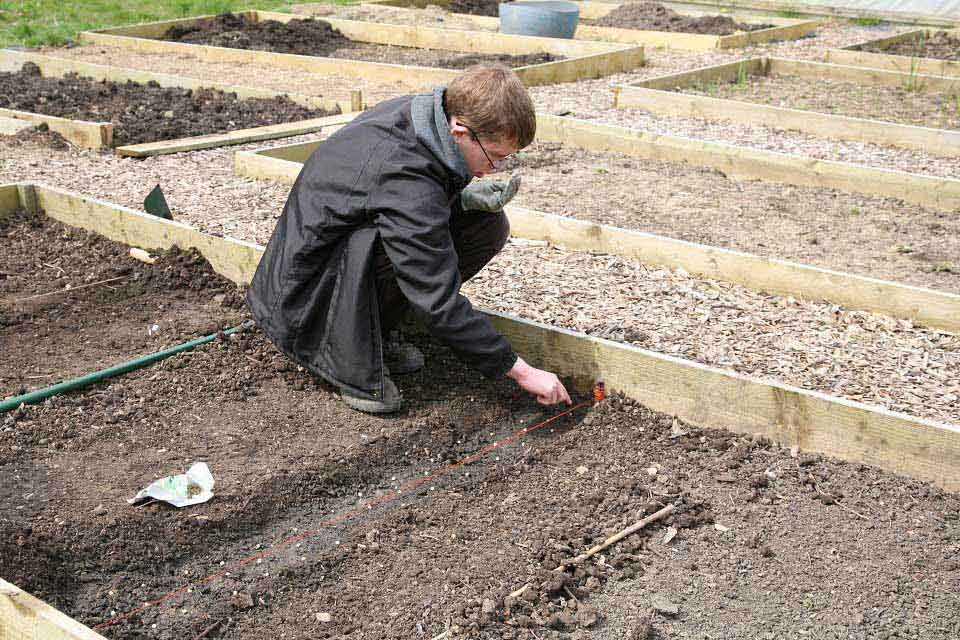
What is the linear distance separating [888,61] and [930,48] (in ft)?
6.92

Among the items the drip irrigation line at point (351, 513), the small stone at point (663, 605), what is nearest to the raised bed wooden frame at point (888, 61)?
the drip irrigation line at point (351, 513)

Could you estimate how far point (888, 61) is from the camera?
33.3 feet

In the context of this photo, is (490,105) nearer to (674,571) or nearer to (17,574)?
(674,571)

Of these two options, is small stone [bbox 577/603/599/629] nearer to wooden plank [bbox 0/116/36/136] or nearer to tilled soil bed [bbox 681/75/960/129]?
wooden plank [bbox 0/116/36/136]

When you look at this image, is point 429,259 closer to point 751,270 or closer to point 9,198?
point 751,270

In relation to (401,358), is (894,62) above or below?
above

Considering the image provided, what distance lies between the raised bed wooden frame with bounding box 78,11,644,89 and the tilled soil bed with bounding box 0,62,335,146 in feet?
4.48

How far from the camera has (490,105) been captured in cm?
294

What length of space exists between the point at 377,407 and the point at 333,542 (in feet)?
2.28

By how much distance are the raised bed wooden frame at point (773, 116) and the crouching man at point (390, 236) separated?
14.8 ft

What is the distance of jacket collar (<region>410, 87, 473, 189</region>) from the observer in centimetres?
306

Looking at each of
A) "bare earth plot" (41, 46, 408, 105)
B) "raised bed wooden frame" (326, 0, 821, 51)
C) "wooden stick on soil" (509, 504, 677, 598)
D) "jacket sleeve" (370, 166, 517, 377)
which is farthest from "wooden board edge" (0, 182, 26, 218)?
"raised bed wooden frame" (326, 0, 821, 51)

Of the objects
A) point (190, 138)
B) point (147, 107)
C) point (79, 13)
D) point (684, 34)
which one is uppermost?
point (79, 13)

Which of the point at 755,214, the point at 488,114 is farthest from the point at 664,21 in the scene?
the point at 488,114
